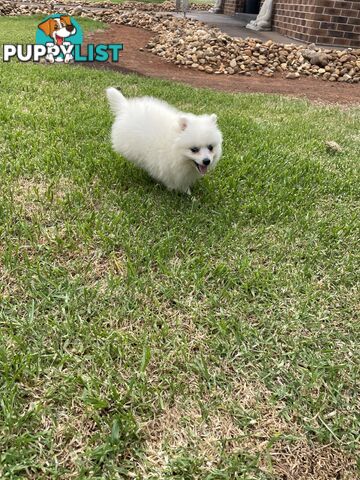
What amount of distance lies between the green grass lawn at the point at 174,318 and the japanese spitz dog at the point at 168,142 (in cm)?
20

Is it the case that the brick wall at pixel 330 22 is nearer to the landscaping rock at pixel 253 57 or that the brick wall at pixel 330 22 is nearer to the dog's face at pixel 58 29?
the landscaping rock at pixel 253 57

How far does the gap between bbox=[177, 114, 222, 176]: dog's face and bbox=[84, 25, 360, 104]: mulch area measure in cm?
467

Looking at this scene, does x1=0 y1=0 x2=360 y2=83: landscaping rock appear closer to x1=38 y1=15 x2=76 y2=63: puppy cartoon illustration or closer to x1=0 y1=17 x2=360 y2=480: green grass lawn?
x1=38 y1=15 x2=76 y2=63: puppy cartoon illustration

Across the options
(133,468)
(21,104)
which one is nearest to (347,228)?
(133,468)

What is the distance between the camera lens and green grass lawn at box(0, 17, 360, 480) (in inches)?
59.7

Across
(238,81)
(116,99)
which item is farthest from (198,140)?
(238,81)

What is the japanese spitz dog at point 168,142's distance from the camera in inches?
112

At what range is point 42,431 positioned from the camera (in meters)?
1.50

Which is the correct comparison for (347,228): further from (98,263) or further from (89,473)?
(89,473)

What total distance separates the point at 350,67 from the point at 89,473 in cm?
926

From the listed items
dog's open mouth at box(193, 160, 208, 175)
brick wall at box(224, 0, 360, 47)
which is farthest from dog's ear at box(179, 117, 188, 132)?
brick wall at box(224, 0, 360, 47)

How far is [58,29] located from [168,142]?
8.88 metres

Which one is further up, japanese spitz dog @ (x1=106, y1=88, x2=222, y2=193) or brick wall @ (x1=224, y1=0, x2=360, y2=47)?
brick wall @ (x1=224, y1=0, x2=360, y2=47)

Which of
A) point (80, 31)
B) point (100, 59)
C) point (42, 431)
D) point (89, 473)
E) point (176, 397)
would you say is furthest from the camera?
point (80, 31)
